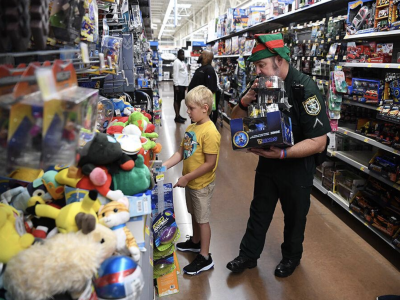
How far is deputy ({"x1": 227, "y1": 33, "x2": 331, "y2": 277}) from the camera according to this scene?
206cm

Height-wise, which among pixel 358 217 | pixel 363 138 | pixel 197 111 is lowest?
pixel 358 217

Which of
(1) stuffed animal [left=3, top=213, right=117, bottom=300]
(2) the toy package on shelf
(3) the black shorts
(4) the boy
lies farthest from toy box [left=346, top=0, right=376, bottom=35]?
(3) the black shorts

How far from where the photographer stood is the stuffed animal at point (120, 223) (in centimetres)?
94

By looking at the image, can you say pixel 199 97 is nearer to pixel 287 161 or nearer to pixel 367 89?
pixel 287 161

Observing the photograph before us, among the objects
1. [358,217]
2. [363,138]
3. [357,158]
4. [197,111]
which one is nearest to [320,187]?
[357,158]

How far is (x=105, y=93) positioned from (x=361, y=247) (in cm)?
271

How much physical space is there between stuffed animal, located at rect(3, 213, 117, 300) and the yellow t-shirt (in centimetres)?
153

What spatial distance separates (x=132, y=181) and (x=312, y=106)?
1.35m

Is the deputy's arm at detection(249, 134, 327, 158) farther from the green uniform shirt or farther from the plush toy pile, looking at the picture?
the plush toy pile

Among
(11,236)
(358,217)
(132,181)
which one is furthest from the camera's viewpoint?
(358,217)

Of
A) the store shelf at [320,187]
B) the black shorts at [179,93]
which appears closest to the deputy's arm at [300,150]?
the store shelf at [320,187]

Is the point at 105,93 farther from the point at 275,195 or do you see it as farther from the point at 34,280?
the point at 34,280

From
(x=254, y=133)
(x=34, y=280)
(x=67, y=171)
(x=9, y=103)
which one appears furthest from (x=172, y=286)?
(x=9, y=103)

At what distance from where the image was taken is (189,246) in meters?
2.87
